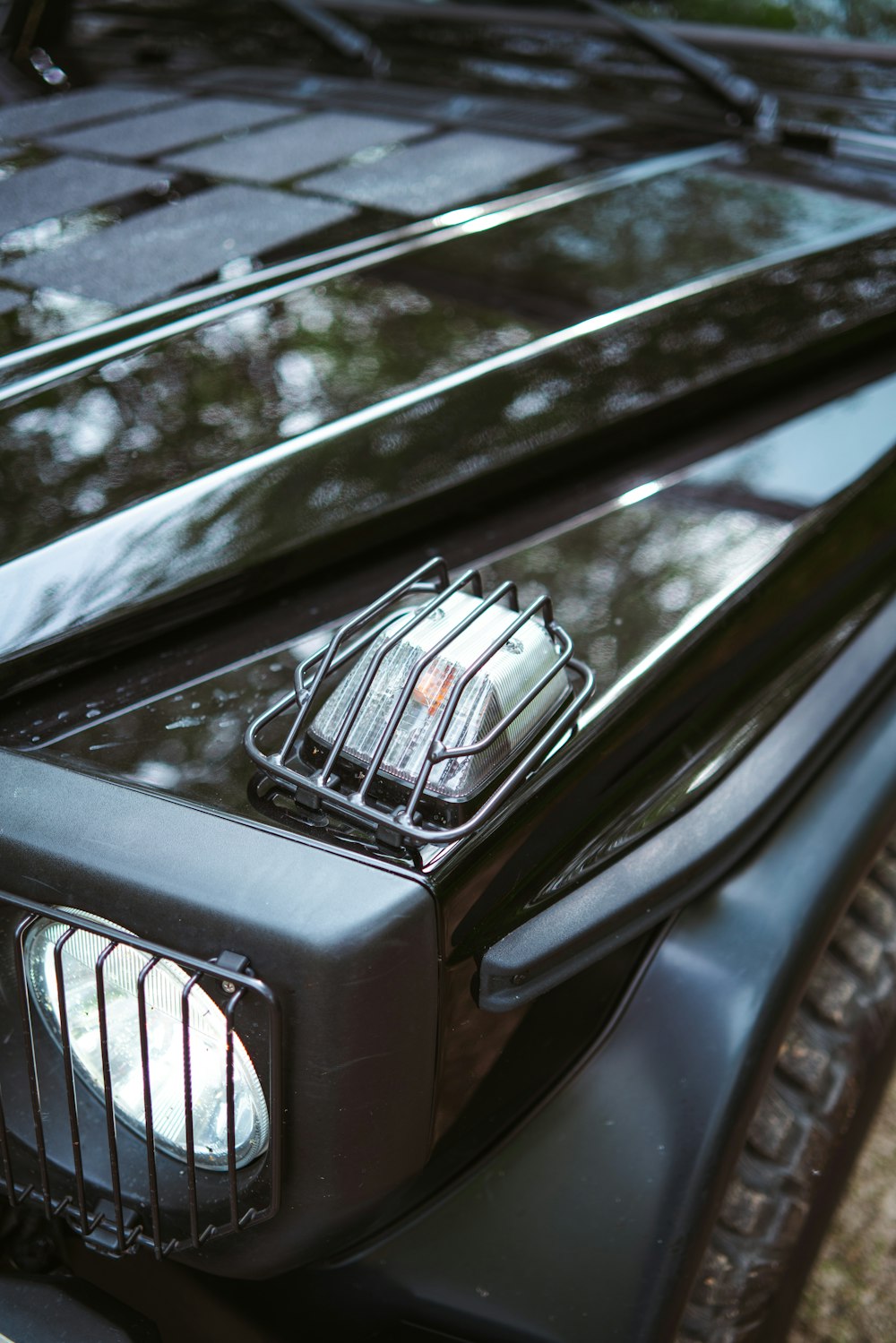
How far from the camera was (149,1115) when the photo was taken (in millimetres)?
863

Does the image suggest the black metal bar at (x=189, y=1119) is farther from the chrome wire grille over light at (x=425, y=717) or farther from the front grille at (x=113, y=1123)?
the chrome wire grille over light at (x=425, y=717)

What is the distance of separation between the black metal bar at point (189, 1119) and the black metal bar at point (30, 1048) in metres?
0.11

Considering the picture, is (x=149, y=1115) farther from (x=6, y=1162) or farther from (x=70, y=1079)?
(x=6, y=1162)

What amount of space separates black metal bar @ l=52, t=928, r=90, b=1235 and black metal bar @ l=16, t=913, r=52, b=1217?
21mm

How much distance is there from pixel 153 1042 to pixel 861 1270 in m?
1.26

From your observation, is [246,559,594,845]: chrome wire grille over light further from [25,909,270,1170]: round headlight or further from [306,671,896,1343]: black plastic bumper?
[306,671,896,1343]: black plastic bumper

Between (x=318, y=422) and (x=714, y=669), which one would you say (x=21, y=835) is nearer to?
(x=318, y=422)

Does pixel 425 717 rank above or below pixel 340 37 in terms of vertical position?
below

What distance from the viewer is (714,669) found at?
1114mm

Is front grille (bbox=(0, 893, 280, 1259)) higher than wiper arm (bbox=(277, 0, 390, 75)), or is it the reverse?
wiper arm (bbox=(277, 0, 390, 75))

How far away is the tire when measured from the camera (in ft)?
3.70

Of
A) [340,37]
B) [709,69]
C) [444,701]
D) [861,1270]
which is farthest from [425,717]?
[340,37]

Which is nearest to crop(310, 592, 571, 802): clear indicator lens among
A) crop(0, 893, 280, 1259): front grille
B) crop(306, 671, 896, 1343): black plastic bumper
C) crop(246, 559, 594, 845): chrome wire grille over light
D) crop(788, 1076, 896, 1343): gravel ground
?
crop(246, 559, 594, 845): chrome wire grille over light

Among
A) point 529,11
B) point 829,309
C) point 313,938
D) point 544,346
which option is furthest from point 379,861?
point 529,11
